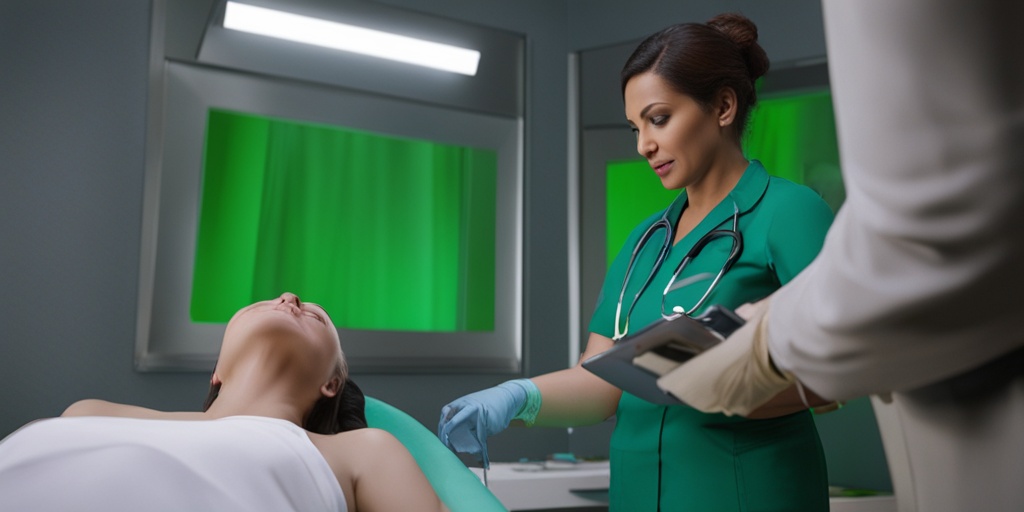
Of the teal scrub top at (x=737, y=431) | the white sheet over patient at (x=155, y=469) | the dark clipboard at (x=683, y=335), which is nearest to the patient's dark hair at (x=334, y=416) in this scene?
the white sheet over patient at (x=155, y=469)

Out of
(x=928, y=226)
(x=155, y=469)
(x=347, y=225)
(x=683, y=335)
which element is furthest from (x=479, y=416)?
(x=347, y=225)

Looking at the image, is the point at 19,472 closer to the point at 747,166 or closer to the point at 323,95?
the point at 747,166

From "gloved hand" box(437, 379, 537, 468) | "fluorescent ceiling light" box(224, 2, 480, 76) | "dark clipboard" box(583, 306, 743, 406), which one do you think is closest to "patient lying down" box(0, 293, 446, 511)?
"gloved hand" box(437, 379, 537, 468)

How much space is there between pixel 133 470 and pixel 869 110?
94 cm

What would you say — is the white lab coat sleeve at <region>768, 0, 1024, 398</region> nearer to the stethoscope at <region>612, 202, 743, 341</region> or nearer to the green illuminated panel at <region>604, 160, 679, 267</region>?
the stethoscope at <region>612, 202, 743, 341</region>

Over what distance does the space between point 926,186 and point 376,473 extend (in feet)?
3.04

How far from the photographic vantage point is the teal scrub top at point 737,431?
4.06 ft

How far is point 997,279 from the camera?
530 millimetres

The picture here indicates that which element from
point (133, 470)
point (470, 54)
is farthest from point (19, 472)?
point (470, 54)

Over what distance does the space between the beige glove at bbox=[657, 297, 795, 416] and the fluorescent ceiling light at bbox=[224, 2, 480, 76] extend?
1.87 metres

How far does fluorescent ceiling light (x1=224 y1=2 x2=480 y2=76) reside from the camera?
2.31 m

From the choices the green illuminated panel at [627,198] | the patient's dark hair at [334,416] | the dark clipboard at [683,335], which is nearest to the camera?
the dark clipboard at [683,335]

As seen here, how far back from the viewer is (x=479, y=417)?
1426mm

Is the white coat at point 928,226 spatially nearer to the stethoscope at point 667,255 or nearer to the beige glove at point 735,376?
the beige glove at point 735,376
